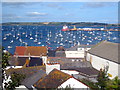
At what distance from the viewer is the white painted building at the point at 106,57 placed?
1667 cm

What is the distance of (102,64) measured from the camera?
1850 cm

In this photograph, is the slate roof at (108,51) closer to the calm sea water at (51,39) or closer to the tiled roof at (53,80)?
the tiled roof at (53,80)

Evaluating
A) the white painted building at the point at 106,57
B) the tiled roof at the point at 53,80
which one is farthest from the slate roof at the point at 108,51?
the tiled roof at the point at 53,80

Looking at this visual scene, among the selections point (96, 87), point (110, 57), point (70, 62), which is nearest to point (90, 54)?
point (70, 62)

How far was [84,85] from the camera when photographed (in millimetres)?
8539

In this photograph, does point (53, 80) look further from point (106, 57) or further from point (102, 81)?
point (106, 57)

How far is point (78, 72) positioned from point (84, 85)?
8.05m

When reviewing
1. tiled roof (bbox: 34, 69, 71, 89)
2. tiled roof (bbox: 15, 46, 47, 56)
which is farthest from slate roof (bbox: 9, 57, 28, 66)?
tiled roof (bbox: 34, 69, 71, 89)

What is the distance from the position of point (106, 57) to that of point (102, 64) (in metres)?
0.79

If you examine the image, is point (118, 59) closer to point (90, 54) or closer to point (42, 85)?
point (90, 54)

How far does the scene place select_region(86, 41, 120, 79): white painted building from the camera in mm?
16670

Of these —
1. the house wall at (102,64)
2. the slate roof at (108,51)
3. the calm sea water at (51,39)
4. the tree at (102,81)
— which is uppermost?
the tree at (102,81)

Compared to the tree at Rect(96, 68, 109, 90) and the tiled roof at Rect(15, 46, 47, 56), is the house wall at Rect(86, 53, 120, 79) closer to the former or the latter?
the tiled roof at Rect(15, 46, 47, 56)

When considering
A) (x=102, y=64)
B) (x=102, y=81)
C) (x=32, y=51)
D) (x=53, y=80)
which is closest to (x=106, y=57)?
(x=102, y=64)
